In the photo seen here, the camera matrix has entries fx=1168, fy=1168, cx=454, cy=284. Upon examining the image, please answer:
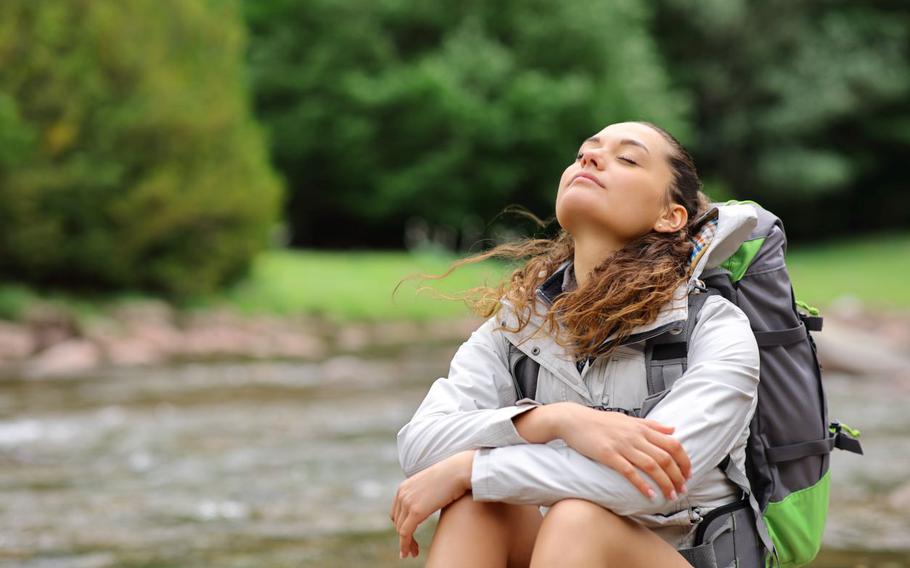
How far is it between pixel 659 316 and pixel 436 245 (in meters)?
25.4

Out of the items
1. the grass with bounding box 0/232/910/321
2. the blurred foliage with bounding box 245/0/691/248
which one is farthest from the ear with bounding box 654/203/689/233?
the blurred foliage with bounding box 245/0/691/248

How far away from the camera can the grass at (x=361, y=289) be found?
13586 mm

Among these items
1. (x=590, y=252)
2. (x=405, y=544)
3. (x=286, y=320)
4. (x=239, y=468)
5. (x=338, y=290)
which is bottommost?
(x=286, y=320)

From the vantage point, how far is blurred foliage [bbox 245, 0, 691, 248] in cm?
2438

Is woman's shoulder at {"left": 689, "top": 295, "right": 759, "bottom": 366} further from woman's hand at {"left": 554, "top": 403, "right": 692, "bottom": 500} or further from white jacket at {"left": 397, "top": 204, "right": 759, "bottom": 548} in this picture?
woman's hand at {"left": 554, "top": 403, "right": 692, "bottom": 500}

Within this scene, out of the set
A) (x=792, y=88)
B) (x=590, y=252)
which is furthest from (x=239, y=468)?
(x=792, y=88)

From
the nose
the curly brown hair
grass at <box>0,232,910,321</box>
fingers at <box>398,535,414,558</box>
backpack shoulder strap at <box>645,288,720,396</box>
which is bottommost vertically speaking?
grass at <box>0,232,910,321</box>

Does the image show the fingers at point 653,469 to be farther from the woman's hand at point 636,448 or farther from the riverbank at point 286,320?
the riverbank at point 286,320

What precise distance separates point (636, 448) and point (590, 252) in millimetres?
557

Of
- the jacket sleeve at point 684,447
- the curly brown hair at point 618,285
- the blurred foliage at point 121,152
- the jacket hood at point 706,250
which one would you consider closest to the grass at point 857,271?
the blurred foliage at point 121,152

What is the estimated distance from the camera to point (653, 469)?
2297 mm

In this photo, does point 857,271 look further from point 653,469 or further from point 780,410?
point 653,469

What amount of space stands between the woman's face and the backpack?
206mm

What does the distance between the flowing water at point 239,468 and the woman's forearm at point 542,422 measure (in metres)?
2.02
